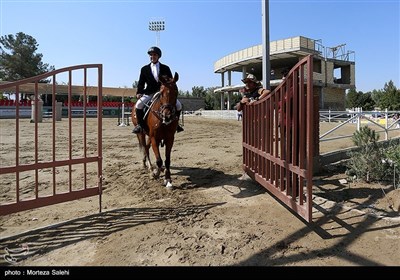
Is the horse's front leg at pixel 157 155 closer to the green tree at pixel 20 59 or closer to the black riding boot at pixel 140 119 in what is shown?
the black riding boot at pixel 140 119

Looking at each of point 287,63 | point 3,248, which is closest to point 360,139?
point 3,248

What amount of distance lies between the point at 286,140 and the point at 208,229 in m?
1.49

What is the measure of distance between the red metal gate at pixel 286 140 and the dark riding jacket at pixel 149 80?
195cm

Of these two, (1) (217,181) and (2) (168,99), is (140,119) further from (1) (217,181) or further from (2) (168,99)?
(1) (217,181)

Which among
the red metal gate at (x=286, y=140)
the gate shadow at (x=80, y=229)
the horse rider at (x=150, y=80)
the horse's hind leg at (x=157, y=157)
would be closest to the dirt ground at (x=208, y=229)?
the gate shadow at (x=80, y=229)

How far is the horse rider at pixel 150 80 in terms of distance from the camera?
616cm

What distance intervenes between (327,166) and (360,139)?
0.93 m

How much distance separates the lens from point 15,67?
179ft

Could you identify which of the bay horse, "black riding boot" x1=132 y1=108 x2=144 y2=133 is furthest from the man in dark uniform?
"black riding boot" x1=132 y1=108 x2=144 y2=133

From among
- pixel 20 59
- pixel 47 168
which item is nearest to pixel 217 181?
pixel 47 168

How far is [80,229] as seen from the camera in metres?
3.71

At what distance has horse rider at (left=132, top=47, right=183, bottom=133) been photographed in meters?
6.16
